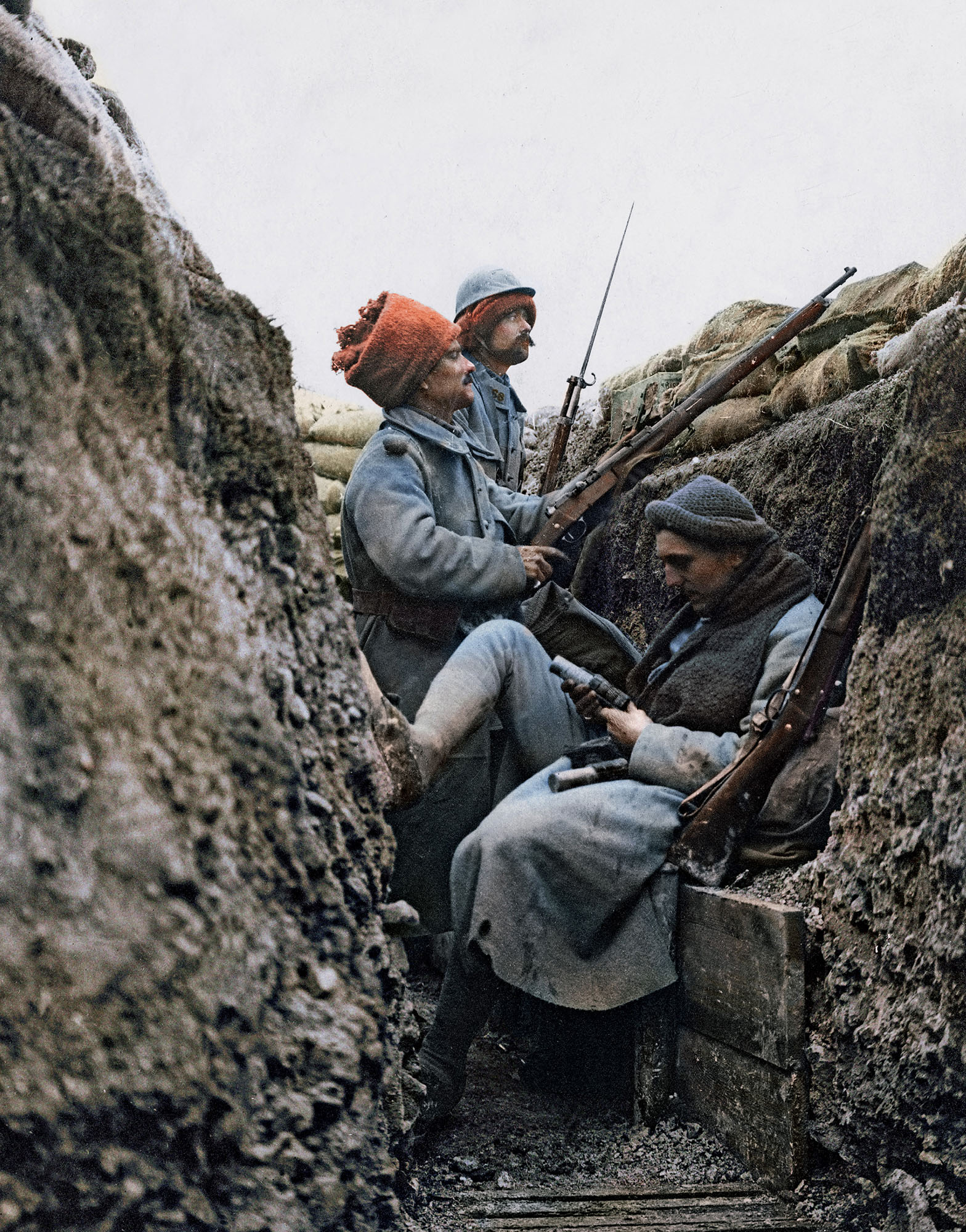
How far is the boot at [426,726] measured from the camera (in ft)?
4.01

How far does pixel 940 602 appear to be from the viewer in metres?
1.35

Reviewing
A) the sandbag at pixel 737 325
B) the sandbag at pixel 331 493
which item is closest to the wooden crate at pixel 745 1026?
the sandbag at pixel 737 325

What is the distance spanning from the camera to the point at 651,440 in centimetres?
286

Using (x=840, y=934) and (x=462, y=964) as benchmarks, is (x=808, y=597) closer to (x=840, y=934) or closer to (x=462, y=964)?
(x=840, y=934)

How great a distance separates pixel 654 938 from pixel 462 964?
32 cm

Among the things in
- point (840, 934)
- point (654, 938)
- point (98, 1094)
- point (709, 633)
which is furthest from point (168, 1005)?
point (709, 633)

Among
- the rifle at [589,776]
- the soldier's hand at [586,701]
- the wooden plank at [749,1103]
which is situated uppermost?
the soldier's hand at [586,701]

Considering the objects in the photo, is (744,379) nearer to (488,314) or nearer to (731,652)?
(488,314)

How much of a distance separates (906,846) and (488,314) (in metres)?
2.01

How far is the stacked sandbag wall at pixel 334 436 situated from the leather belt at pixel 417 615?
3.35m

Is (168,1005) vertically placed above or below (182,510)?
below

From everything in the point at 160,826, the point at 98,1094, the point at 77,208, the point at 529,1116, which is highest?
the point at 77,208

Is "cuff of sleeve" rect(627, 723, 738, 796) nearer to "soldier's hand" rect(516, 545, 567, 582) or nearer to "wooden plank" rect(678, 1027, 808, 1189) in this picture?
"wooden plank" rect(678, 1027, 808, 1189)

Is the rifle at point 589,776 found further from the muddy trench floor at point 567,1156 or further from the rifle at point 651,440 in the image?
the rifle at point 651,440
